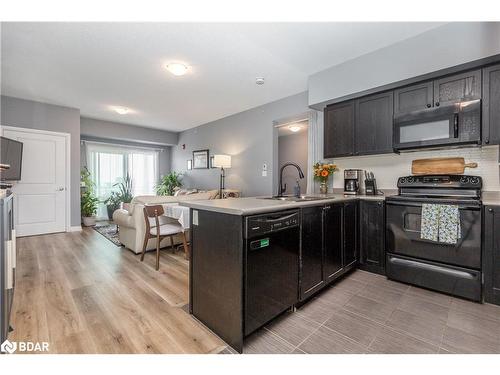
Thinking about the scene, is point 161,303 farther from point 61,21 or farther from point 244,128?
point 244,128

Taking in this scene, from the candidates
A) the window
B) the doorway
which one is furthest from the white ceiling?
the doorway

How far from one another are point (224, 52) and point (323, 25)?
3.81ft

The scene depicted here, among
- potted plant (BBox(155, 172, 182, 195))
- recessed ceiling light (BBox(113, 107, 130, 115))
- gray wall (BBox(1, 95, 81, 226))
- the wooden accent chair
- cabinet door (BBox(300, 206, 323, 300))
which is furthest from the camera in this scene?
potted plant (BBox(155, 172, 182, 195))

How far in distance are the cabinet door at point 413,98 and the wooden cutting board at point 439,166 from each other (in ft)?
2.04

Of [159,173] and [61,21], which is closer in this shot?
[61,21]

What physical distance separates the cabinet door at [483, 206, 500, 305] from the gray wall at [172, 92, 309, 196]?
278 centimetres

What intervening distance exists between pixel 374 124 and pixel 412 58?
73 centimetres

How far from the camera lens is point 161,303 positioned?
2.09m

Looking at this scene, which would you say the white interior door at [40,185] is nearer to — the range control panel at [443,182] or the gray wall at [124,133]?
the gray wall at [124,133]

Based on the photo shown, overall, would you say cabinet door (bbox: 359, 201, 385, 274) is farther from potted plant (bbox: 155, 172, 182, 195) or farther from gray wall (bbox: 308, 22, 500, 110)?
potted plant (bbox: 155, 172, 182, 195)

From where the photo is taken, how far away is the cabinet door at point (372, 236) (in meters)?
2.65

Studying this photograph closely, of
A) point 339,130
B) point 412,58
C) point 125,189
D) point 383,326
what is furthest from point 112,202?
point 412,58

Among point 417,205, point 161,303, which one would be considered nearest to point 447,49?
point 417,205

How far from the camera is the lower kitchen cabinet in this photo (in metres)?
1.98
